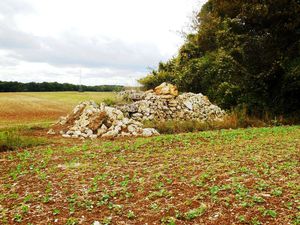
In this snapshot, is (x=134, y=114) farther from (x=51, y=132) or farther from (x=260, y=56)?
(x=260, y=56)

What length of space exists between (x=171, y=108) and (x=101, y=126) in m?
4.76

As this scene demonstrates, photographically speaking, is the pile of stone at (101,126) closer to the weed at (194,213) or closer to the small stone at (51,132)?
the small stone at (51,132)

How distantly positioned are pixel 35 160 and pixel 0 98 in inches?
1313

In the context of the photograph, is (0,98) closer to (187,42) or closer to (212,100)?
(187,42)

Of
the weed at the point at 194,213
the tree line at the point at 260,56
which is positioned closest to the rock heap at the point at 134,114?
the tree line at the point at 260,56

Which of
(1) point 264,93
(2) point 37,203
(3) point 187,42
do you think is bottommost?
(2) point 37,203

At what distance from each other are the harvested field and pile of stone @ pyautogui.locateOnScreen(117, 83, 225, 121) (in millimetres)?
6392

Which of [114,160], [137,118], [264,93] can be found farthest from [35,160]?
[264,93]

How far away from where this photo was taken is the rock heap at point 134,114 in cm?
1463

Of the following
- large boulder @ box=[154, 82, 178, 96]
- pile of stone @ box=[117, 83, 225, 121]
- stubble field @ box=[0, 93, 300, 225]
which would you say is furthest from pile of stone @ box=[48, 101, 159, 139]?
large boulder @ box=[154, 82, 178, 96]

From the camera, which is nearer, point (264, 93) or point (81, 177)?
point (81, 177)

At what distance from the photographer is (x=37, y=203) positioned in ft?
20.9

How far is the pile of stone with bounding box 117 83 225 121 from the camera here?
1770 centimetres

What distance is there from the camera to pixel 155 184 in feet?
22.9
